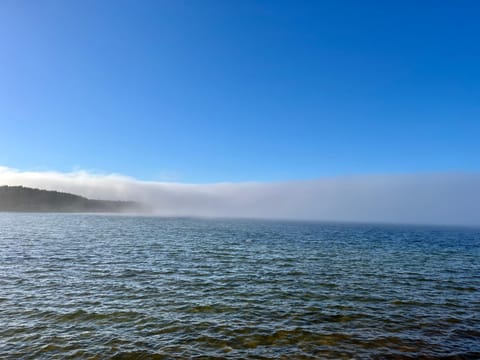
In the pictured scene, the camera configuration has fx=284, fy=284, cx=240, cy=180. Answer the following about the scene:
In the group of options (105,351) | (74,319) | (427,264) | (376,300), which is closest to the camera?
(105,351)

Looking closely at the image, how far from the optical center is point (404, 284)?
30.3 m

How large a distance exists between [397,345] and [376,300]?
28.9ft

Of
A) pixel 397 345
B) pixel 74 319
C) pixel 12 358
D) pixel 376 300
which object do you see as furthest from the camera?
pixel 376 300

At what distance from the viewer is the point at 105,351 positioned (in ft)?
48.0

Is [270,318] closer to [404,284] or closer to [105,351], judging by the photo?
[105,351]

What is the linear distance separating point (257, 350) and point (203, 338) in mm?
3290

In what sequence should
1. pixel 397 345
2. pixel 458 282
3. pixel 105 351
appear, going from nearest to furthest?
pixel 105 351
pixel 397 345
pixel 458 282

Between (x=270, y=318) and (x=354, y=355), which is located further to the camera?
(x=270, y=318)

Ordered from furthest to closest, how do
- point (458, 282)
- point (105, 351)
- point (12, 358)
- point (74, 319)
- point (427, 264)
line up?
1. point (427, 264)
2. point (458, 282)
3. point (74, 319)
4. point (105, 351)
5. point (12, 358)

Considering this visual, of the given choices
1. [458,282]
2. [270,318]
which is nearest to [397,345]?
[270,318]

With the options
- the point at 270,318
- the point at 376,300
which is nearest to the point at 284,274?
the point at 376,300

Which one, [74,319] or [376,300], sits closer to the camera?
[74,319]

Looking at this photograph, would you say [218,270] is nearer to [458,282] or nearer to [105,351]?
[105,351]

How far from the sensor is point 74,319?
728 inches
